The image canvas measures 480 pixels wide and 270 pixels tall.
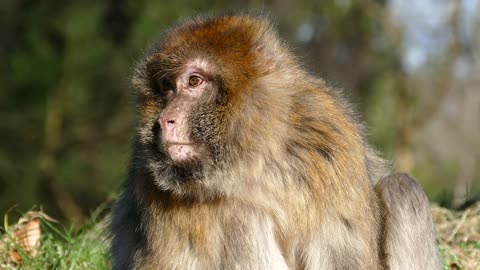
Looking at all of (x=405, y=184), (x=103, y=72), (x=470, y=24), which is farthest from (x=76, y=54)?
(x=405, y=184)

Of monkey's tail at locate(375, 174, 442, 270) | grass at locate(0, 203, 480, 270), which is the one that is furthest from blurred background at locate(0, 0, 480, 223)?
monkey's tail at locate(375, 174, 442, 270)

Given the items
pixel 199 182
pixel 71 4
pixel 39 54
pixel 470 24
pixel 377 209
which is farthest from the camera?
pixel 470 24

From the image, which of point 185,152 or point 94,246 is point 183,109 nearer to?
point 185,152

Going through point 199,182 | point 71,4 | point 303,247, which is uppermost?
point 71,4

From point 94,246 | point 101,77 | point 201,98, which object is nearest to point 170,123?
point 201,98

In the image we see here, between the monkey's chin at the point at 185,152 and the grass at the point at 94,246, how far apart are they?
1.32 m

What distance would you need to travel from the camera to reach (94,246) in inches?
216

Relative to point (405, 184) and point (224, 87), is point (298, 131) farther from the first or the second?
point (405, 184)

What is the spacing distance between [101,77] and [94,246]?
949 centimetres

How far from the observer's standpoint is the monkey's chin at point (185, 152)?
376cm

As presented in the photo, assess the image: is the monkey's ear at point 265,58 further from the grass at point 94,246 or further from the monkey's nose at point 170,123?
the grass at point 94,246

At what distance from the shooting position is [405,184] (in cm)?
448

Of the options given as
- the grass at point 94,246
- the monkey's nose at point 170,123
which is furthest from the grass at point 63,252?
the monkey's nose at point 170,123

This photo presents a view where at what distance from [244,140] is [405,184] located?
1.12m
